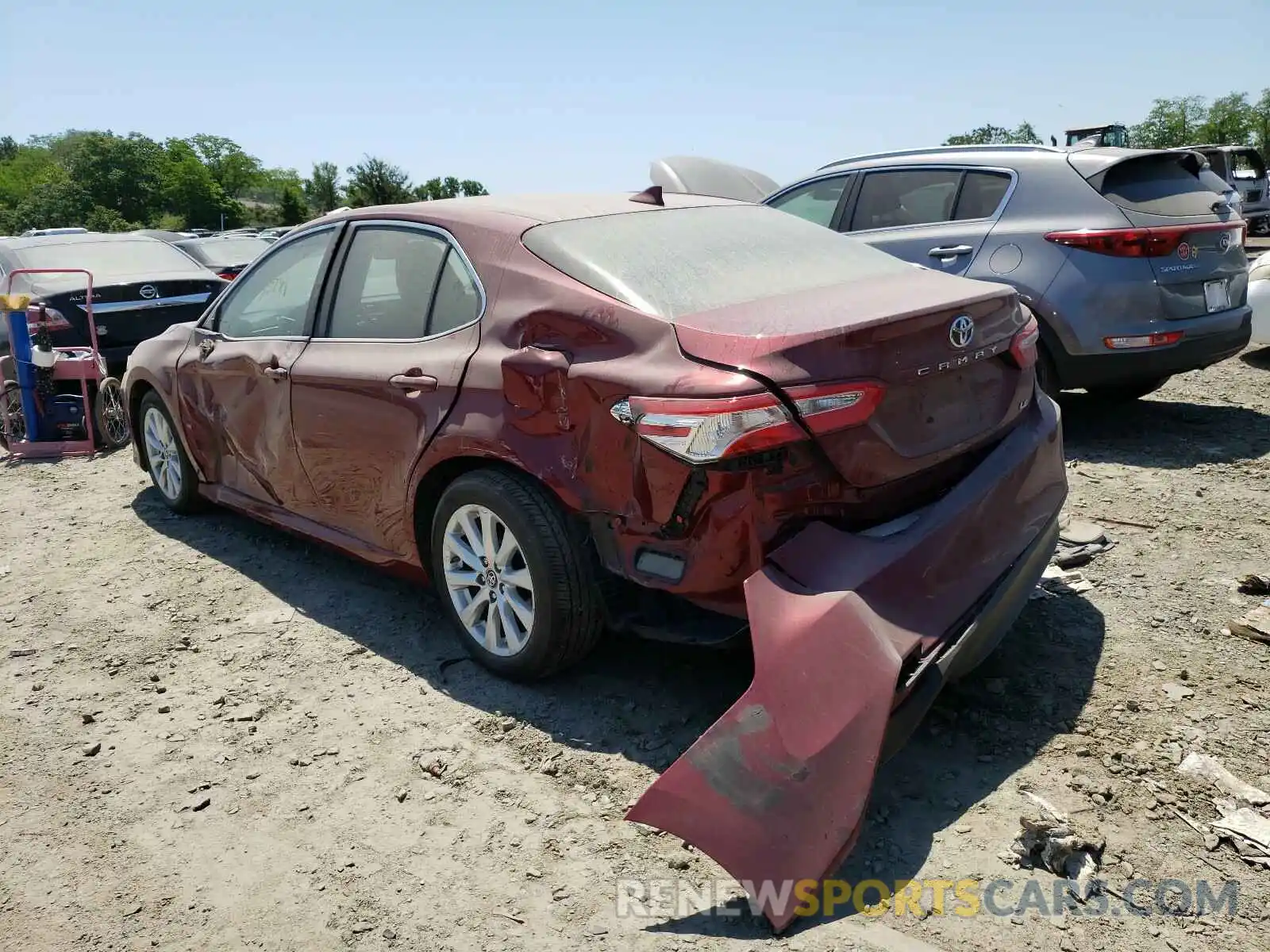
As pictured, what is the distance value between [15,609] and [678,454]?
367 cm

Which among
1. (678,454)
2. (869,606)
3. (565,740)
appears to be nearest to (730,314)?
(678,454)

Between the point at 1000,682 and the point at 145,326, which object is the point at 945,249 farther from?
the point at 145,326

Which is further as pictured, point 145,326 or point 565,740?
point 145,326

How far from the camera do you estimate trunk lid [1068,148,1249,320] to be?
5.77 meters

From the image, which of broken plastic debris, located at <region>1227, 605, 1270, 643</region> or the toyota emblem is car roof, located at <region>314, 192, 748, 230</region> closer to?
the toyota emblem

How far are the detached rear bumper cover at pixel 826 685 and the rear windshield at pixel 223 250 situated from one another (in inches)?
516

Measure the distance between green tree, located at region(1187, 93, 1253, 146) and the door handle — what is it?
69354 millimetres

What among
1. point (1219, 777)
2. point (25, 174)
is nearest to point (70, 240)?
point (1219, 777)

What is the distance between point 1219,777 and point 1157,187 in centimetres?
423

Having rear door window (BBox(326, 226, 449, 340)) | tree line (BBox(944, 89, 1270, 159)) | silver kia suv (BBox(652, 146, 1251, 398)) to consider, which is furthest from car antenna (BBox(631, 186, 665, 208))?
tree line (BBox(944, 89, 1270, 159))

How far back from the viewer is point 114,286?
880cm

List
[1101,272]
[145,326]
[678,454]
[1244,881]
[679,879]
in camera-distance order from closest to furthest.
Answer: [1244,881], [679,879], [678,454], [1101,272], [145,326]

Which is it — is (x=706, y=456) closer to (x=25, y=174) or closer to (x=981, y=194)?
(x=981, y=194)

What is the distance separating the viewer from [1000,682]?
137 inches
